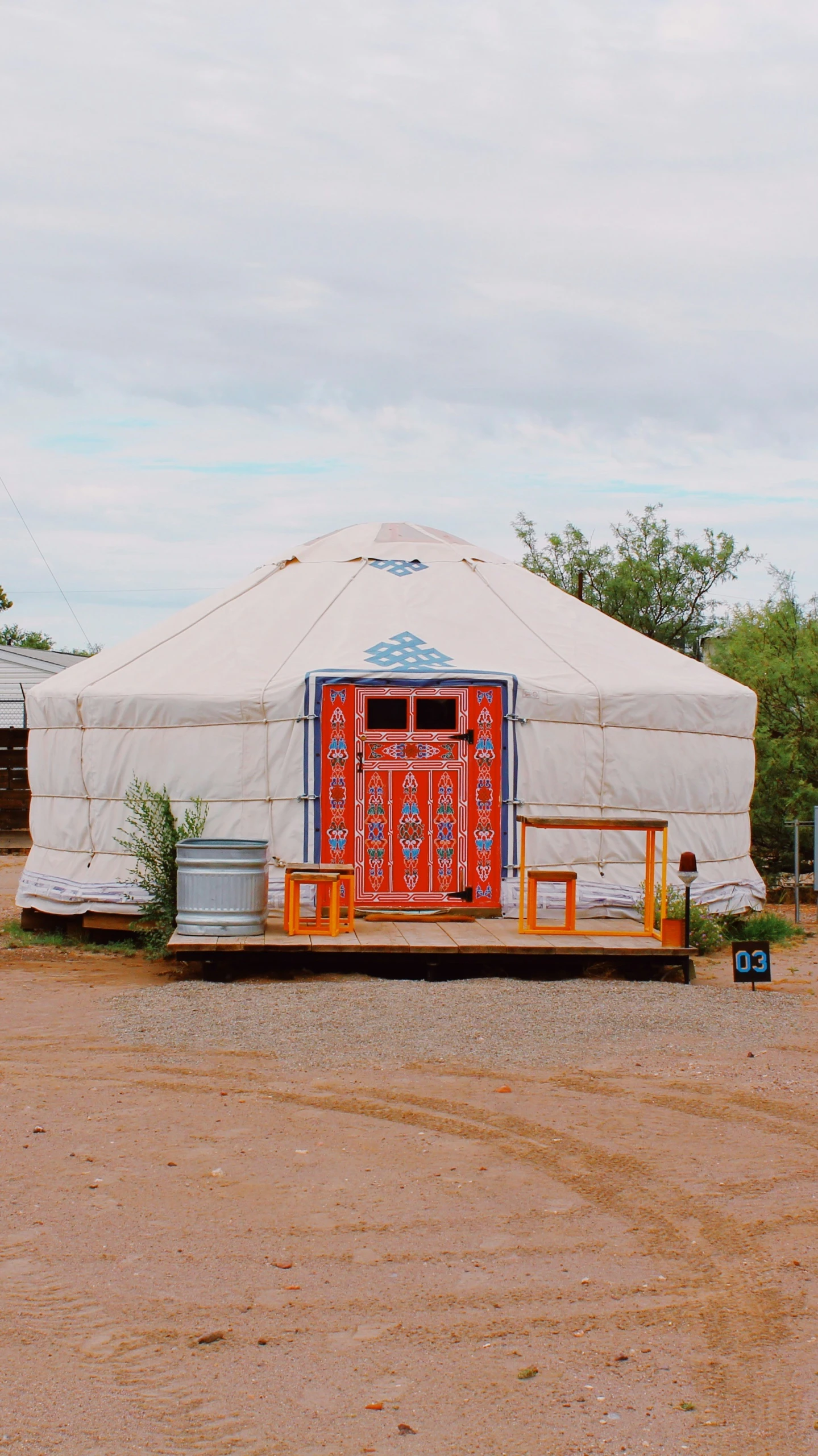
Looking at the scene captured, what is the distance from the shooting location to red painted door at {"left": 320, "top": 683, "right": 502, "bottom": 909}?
318 inches

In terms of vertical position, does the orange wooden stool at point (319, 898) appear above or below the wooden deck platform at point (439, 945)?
above

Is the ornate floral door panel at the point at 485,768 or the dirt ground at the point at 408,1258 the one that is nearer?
the dirt ground at the point at 408,1258

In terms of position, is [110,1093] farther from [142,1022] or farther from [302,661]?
[302,661]

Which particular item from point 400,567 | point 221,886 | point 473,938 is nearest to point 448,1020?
point 473,938

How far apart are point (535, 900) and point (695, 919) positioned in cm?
114

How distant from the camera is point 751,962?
6746 mm

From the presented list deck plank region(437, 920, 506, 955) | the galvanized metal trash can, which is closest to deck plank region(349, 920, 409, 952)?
deck plank region(437, 920, 506, 955)

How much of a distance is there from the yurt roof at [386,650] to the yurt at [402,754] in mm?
18

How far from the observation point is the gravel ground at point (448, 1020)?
5.55 metres

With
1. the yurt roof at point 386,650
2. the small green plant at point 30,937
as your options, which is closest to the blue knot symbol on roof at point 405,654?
the yurt roof at point 386,650

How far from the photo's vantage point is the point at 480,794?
320 inches

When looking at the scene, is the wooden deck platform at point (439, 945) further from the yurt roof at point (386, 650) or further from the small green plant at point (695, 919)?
the yurt roof at point (386, 650)

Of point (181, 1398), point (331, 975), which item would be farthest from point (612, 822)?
point (181, 1398)

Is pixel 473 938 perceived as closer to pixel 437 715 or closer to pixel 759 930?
pixel 437 715
